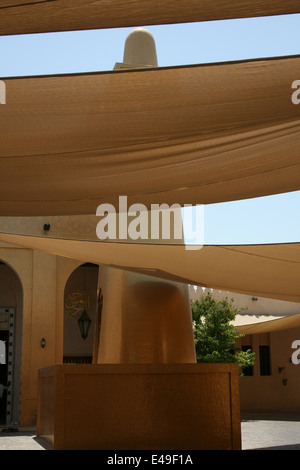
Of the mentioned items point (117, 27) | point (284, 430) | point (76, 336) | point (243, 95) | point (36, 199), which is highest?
point (117, 27)

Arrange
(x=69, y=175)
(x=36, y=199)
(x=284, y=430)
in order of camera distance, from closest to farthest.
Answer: (x=69, y=175) → (x=36, y=199) → (x=284, y=430)

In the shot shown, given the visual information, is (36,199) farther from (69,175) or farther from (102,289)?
(102,289)

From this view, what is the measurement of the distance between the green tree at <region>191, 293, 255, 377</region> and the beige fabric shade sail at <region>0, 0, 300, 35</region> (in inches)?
444

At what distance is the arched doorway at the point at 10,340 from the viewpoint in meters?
13.9

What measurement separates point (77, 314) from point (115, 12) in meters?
12.8

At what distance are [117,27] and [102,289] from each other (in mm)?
4261

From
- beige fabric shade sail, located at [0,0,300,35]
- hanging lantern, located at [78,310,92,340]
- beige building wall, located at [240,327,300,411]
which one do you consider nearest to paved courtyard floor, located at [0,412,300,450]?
hanging lantern, located at [78,310,92,340]

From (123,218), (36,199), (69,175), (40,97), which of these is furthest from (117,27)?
(123,218)

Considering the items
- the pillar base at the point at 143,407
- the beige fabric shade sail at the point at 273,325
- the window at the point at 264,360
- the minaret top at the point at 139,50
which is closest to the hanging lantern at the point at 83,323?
the beige fabric shade sail at the point at 273,325

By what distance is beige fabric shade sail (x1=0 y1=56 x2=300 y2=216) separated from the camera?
366cm

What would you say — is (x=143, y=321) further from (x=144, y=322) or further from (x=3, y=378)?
(x=3, y=378)

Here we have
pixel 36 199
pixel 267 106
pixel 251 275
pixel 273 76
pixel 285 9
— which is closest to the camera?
pixel 285 9

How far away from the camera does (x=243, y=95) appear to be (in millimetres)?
3729

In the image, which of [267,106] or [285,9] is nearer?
[285,9]
